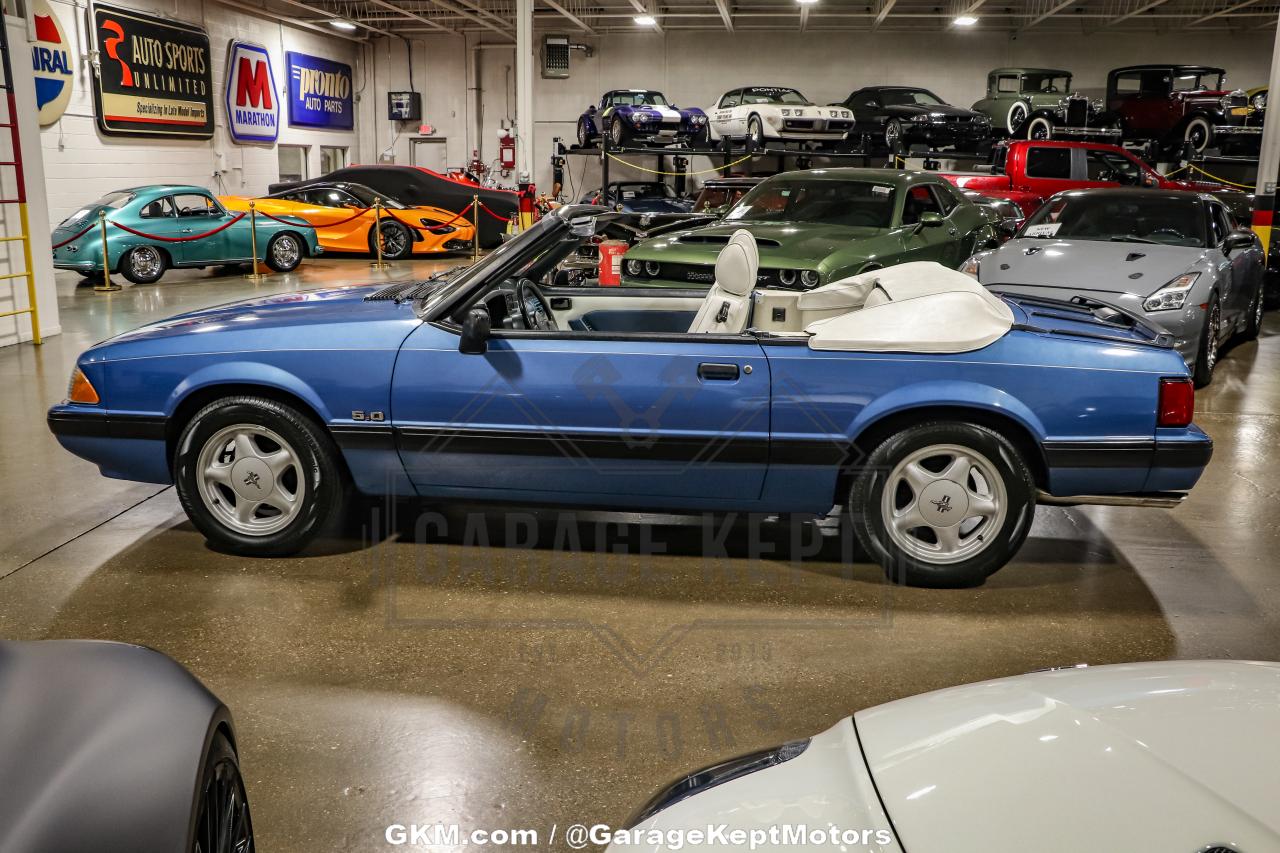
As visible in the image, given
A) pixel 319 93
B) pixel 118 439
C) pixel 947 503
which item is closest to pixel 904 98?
pixel 319 93

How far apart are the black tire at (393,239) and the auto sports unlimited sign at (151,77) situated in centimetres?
496

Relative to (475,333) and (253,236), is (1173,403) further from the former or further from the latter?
(253,236)

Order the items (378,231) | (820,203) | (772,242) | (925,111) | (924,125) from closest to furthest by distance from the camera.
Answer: (772,242)
(820,203)
(378,231)
(924,125)
(925,111)

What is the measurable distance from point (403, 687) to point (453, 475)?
3.31ft

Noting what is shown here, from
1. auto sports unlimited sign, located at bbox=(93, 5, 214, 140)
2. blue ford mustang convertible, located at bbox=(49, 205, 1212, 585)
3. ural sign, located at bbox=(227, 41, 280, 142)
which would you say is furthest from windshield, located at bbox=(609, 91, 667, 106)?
blue ford mustang convertible, located at bbox=(49, 205, 1212, 585)

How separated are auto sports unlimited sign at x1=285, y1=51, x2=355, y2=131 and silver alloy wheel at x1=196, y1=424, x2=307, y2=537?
21.8 meters

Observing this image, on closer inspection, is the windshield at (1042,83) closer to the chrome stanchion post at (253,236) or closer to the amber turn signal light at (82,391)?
the chrome stanchion post at (253,236)

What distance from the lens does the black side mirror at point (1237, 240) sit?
782 centimetres

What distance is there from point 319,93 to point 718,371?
24.2 m

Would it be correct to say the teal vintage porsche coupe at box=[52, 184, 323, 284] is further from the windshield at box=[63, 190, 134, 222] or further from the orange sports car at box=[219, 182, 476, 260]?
the orange sports car at box=[219, 182, 476, 260]

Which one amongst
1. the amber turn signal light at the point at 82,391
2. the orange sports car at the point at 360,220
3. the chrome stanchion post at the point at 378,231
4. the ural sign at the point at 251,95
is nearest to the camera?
→ the amber turn signal light at the point at 82,391

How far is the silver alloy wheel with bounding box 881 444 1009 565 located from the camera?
372 cm

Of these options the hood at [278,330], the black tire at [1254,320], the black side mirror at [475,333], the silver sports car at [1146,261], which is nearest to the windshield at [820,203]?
the silver sports car at [1146,261]

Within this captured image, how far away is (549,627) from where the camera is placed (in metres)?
3.48
